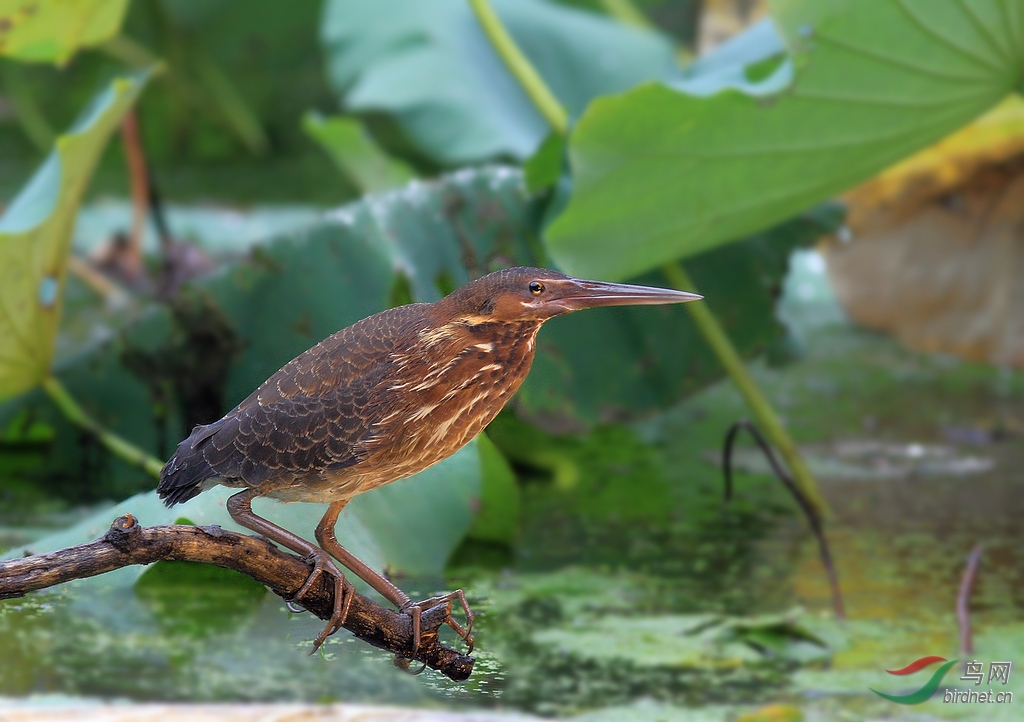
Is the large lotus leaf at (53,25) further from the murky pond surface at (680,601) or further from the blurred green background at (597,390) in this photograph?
the murky pond surface at (680,601)

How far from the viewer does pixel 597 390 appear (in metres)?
2.54

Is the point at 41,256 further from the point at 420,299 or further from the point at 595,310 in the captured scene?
the point at 595,310

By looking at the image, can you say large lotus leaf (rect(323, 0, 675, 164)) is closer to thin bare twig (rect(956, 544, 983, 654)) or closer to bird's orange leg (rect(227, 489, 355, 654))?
thin bare twig (rect(956, 544, 983, 654))

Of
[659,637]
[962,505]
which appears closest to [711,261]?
[962,505]

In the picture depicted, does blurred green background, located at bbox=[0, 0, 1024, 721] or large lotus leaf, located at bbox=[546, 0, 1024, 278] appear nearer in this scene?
Answer: blurred green background, located at bbox=[0, 0, 1024, 721]

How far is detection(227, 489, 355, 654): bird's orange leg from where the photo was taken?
0.62 m

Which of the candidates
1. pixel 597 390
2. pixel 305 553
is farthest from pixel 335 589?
pixel 597 390

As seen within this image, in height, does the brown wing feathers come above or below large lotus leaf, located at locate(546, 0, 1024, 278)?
below

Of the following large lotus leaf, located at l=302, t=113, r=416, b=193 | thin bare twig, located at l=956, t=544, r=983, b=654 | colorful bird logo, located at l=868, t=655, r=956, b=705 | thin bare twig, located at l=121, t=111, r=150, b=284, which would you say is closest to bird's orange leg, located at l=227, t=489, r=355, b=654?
colorful bird logo, located at l=868, t=655, r=956, b=705

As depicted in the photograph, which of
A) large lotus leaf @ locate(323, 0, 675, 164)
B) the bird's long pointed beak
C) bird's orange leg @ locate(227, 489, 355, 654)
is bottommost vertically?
bird's orange leg @ locate(227, 489, 355, 654)

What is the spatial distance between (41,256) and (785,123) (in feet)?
4.10

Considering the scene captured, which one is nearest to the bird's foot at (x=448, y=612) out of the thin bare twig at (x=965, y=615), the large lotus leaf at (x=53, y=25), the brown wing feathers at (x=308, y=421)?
the brown wing feathers at (x=308, y=421)

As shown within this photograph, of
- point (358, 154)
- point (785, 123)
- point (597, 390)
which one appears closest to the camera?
point (785, 123)

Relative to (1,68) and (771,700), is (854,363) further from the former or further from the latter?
(1,68)
